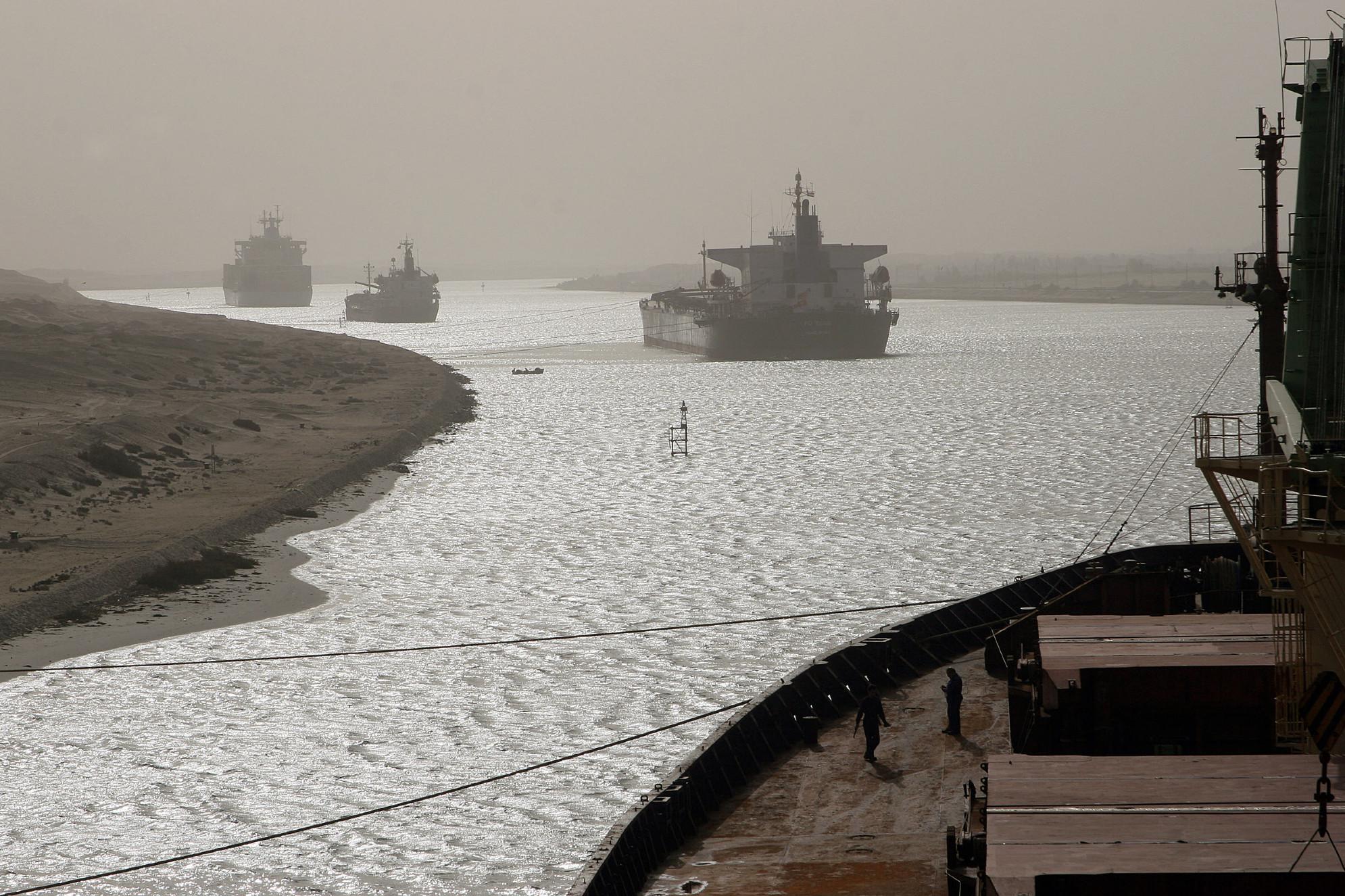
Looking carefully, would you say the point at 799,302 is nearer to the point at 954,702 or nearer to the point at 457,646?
the point at 457,646

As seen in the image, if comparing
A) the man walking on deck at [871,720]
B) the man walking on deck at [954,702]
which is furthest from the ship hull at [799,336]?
the man walking on deck at [871,720]

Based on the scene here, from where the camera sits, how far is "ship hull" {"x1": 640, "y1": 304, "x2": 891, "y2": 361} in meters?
94.8

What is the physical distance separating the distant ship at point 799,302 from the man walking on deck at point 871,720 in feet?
257

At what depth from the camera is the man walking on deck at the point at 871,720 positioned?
1345 centimetres

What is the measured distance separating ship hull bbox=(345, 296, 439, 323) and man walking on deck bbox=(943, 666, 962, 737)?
155189mm

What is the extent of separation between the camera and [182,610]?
25.8 m

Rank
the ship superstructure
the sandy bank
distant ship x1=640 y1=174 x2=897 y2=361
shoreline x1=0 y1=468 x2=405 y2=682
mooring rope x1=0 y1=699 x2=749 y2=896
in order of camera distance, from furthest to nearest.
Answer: distant ship x1=640 y1=174 x2=897 y2=361, the sandy bank, shoreline x1=0 y1=468 x2=405 y2=682, mooring rope x1=0 y1=699 x2=749 y2=896, the ship superstructure

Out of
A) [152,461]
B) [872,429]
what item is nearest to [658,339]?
[872,429]

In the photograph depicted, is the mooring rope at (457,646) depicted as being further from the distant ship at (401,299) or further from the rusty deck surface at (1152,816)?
the distant ship at (401,299)

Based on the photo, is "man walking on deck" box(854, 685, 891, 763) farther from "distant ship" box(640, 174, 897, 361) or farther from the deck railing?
"distant ship" box(640, 174, 897, 361)

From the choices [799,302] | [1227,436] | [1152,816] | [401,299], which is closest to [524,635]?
[1227,436]

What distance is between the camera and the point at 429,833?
15.6m

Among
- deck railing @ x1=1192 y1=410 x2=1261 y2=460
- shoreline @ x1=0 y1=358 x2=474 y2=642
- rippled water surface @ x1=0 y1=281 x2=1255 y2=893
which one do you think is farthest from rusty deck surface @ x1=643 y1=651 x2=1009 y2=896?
shoreline @ x1=0 y1=358 x2=474 y2=642

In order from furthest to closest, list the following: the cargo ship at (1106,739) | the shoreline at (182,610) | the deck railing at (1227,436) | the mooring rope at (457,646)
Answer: the shoreline at (182,610) < the mooring rope at (457,646) < the deck railing at (1227,436) < the cargo ship at (1106,739)
